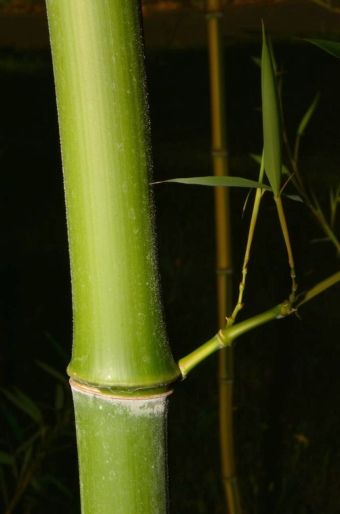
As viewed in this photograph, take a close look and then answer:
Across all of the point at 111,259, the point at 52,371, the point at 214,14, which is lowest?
the point at 52,371

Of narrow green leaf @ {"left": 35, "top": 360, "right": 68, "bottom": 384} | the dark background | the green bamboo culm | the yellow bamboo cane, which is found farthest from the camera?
the dark background

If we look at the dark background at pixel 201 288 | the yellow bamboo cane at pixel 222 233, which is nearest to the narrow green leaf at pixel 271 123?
the yellow bamboo cane at pixel 222 233

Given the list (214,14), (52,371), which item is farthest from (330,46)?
(52,371)

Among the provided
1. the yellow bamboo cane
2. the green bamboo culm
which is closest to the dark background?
the yellow bamboo cane

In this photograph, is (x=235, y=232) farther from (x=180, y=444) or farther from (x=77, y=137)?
(x=77, y=137)

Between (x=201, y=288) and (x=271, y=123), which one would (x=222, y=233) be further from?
(x=201, y=288)

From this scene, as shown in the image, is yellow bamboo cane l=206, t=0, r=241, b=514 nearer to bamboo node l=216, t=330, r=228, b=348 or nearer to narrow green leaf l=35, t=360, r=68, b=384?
bamboo node l=216, t=330, r=228, b=348
